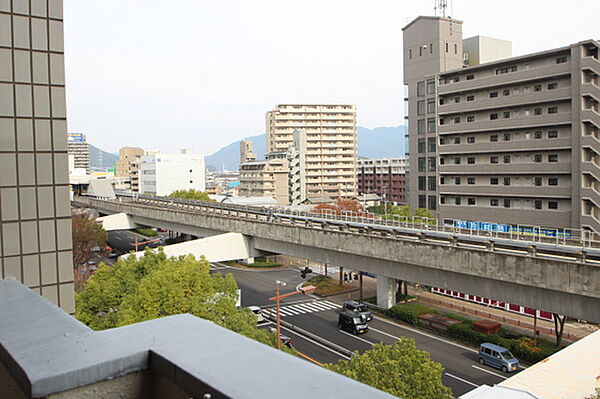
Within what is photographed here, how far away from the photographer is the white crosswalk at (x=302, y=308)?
39281 mm

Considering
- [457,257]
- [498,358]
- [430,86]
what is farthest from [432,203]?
[457,257]

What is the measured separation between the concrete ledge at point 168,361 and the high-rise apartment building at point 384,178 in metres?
123

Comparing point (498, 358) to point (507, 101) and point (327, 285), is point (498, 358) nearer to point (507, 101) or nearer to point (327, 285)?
point (327, 285)

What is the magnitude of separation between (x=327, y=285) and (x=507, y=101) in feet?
86.4

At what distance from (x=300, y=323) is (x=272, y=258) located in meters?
28.1

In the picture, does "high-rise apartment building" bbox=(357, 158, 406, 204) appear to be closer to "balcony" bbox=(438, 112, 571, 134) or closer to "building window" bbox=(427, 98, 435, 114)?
"building window" bbox=(427, 98, 435, 114)

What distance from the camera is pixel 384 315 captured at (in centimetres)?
3844

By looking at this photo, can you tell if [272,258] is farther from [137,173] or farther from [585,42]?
[137,173]

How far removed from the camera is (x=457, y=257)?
76.9 ft

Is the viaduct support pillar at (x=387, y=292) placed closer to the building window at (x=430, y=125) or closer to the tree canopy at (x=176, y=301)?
the tree canopy at (x=176, y=301)

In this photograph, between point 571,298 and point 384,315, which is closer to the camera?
point 571,298

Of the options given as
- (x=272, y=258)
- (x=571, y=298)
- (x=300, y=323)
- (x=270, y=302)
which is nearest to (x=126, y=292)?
(x=300, y=323)

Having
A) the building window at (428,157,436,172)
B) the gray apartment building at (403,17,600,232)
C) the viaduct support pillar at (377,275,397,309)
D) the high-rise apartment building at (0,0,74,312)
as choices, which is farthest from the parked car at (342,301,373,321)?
the building window at (428,157,436,172)

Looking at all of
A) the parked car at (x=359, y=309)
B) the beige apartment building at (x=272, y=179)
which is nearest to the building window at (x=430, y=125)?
the parked car at (x=359, y=309)
